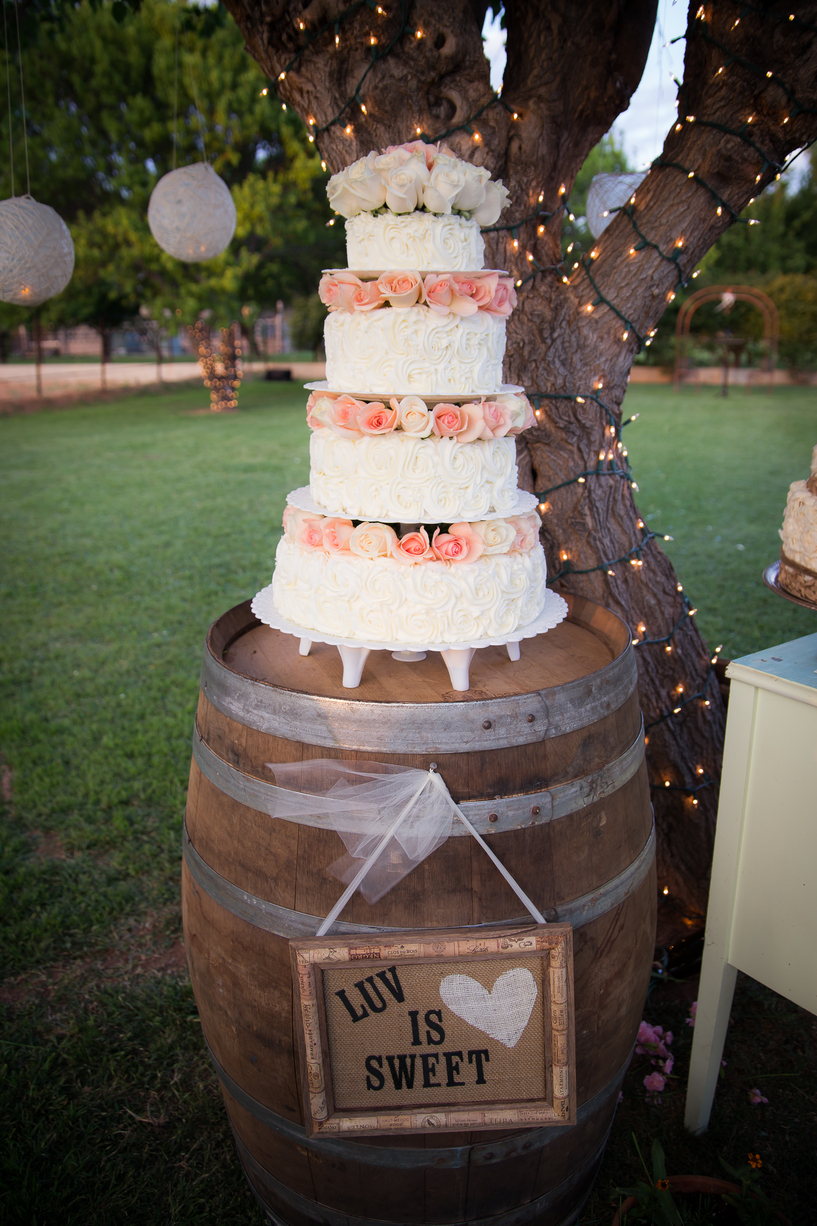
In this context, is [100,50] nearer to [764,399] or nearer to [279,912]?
[764,399]

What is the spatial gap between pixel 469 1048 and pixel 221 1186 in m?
1.04

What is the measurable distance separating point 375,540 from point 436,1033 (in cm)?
103

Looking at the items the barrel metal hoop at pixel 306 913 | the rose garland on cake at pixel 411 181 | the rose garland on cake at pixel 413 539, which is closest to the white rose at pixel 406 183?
the rose garland on cake at pixel 411 181

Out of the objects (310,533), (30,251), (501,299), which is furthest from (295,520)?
(30,251)

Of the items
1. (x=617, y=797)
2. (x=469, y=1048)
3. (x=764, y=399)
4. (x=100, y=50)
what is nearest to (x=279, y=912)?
(x=469, y=1048)

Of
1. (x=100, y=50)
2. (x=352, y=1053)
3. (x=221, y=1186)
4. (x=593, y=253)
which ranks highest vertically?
(x=100, y=50)

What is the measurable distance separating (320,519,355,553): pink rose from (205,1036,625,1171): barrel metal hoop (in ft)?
4.09

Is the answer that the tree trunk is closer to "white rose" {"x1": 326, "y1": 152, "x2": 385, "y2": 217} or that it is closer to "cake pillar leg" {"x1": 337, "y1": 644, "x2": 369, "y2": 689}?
"white rose" {"x1": 326, "y1": 152, "x2": 385, "y2": 217}

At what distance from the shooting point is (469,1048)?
5.30ft

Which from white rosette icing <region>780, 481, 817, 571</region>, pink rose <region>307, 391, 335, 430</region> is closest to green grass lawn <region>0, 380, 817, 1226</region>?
white rosette icing <region>780, 481, 817, 571</region>

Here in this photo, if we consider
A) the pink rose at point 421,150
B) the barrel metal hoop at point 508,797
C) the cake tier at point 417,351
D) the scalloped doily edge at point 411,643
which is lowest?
the barrel metal hoop at point 508,797

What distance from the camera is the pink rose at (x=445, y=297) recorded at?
5.82 ft

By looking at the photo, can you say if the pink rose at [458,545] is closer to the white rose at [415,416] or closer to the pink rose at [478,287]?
the white rose at [415,416]

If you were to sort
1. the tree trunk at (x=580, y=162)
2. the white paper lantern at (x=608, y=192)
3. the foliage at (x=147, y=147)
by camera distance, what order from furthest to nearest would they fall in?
the foliage at (x=147, y=147)
the white paper lantern at (x=608, y=192)
the tree trunk at (x=580, y=162)
